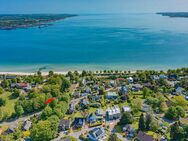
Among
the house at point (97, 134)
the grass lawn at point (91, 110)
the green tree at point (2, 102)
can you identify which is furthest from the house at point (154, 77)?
the green tree at point (2, 102)

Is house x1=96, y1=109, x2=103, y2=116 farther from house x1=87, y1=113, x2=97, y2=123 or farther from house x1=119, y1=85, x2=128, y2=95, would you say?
house x1=119, y1=85, x2=128, y2=95

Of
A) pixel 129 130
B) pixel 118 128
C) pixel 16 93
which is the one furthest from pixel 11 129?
pixel 129 130

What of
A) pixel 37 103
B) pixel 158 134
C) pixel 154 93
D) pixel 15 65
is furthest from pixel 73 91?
pixel 15 65

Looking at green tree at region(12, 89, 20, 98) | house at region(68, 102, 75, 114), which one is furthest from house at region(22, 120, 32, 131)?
green tree at region(12, 89, 20, 98)

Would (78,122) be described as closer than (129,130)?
No

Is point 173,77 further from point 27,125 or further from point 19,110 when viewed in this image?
point 19,110

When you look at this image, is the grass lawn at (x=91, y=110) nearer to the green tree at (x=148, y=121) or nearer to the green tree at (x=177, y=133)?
the green tree at (x=148, y=121)
